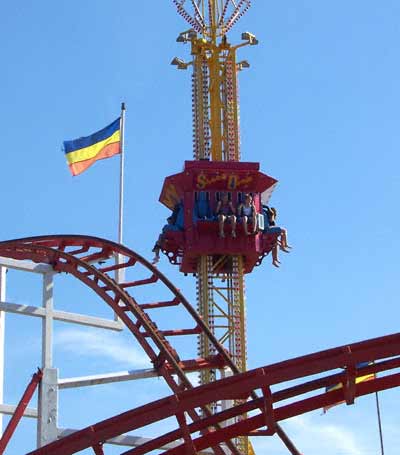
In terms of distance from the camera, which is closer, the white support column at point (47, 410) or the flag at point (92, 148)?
the white support column at point (47, 410)

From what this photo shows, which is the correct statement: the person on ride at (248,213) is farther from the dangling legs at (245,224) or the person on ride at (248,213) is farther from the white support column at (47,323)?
the white support column at (47,323)

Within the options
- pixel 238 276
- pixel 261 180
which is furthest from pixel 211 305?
pixel 261 180

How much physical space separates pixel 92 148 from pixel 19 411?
9.66 m

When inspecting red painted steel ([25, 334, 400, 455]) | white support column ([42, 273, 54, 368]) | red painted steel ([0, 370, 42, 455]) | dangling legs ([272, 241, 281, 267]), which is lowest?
red painted steel ([25, 334, 400, 455])

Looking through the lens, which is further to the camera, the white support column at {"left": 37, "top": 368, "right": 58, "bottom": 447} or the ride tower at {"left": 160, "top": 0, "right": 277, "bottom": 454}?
the ride tower at {"left": 160, "top": 0, "right": 277, "bottom": 454}

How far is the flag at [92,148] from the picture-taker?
113ft

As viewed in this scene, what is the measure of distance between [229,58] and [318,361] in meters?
30.6

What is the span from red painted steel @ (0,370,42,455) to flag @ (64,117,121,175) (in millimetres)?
8029

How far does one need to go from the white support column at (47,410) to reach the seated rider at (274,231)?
769 inches

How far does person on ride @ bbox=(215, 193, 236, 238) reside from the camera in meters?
45.3

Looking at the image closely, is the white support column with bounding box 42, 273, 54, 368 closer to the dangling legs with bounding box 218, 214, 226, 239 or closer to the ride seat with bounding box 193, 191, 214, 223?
the dangling legs with bounding box 218, 214, 226, 239

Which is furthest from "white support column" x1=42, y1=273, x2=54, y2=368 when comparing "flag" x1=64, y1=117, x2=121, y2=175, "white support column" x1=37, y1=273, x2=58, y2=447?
"flag" x1=64, y1=117, x2=121, y2=175

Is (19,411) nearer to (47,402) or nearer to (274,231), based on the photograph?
(47,402)

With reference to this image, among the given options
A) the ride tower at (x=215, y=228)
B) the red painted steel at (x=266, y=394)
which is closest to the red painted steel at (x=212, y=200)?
the ride tower at (x=215, y=228)
